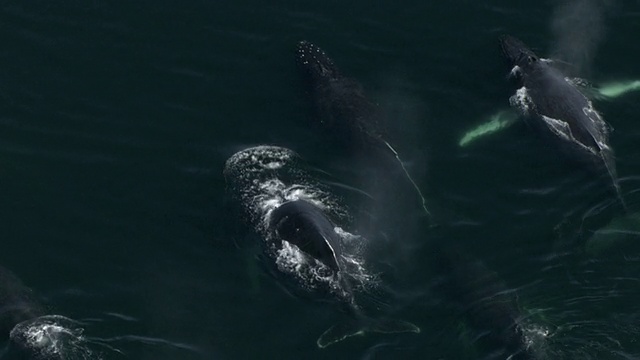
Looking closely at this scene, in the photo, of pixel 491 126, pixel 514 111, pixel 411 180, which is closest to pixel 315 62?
pixel 411 180

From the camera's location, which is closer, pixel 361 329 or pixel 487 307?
pixel 361 329

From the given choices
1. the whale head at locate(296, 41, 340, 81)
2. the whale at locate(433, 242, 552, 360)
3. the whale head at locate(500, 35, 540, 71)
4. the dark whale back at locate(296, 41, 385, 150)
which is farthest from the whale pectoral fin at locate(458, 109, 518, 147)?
the whale head at locate(296, 41, 340, 81)

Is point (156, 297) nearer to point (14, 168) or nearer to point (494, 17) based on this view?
point (14, 168)

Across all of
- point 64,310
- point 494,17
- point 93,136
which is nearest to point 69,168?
point 93,136

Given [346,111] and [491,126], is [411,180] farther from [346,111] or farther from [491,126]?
[491,126]

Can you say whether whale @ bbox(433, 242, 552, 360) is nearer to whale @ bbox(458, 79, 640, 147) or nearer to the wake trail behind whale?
the wake trail behind whale

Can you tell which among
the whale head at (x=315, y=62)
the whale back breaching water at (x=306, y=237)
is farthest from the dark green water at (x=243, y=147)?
the whale head at (x=315, y=62)
